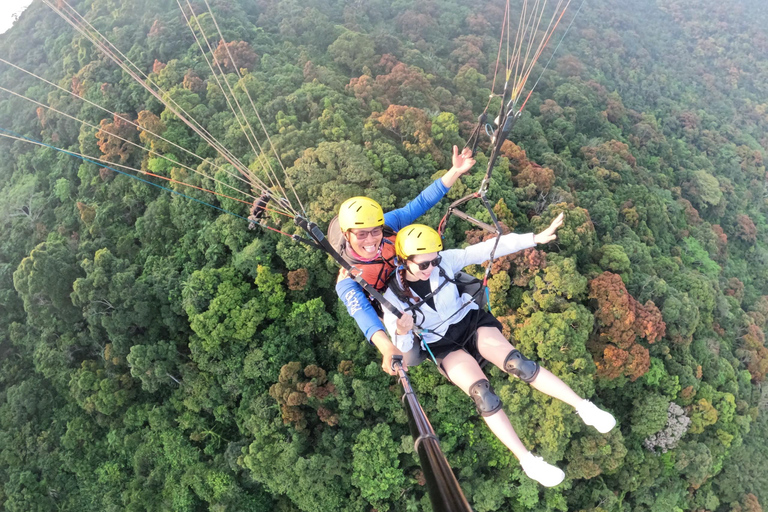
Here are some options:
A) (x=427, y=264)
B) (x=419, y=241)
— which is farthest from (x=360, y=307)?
(x=419, y=241)

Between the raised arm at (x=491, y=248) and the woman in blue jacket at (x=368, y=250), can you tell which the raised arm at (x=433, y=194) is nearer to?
the woman in blue jacket at (x=368, y=250)

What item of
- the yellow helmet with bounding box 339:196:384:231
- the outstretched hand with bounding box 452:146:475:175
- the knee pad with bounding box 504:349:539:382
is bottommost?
the knee pad with bounding box 504:349:539:382

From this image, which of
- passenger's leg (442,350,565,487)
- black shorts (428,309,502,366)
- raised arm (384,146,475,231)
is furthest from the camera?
raised arm (384,146,475,231)

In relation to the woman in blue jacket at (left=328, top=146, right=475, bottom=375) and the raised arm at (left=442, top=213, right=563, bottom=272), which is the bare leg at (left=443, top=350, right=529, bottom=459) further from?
the raised arm at (left=442, top=213, right=563, bottom=272)

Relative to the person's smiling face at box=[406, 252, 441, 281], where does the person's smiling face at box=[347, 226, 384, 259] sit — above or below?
above

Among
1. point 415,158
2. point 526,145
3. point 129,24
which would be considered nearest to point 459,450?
point 415,158

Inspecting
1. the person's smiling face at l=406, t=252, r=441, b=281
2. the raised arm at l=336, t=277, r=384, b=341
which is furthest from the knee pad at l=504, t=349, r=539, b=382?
the raised arm at l=336, t=277, r=384, b=341

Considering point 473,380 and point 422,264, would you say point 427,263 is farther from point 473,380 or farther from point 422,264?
point 473,380
